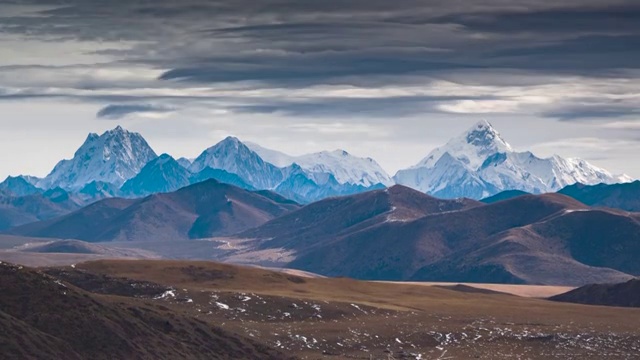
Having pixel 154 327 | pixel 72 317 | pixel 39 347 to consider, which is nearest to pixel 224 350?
pixel 154 327

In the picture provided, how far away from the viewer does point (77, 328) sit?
17662cm

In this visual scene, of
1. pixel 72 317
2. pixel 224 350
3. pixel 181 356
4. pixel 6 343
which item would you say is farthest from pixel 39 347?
pixel 224 350

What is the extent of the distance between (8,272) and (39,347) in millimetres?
32191

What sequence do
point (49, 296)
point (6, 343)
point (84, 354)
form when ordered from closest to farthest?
point (6, 343)
point (84, 354)
point (49, 296)

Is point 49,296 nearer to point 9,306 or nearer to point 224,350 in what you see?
point 9,306

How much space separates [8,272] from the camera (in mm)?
188750

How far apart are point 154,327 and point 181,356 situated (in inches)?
486

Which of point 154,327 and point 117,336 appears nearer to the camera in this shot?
point 117,336

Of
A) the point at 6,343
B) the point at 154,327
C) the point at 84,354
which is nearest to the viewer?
the point at 6,343

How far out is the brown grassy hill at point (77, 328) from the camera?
164 metres

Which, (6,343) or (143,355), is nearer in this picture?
(6,343)

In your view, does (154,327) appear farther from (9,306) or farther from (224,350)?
(9,306)

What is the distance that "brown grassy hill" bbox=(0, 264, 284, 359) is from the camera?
164 meters

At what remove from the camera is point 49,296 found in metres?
184
